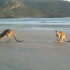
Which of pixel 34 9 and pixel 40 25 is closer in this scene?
pixel 40 25

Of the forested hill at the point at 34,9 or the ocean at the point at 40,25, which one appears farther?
the forested hill at the point at 34,9

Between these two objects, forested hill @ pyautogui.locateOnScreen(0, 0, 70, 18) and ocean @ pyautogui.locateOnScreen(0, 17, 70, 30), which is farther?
forested hill @ pyautogui.locateOnScreen(0, 0, 70, 18)

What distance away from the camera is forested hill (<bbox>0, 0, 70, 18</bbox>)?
102m

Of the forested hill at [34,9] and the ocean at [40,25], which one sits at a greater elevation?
the ocean at [40,25]

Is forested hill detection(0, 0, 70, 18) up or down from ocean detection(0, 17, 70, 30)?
down

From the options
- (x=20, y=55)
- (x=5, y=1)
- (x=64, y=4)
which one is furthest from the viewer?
(x=64, y=4)

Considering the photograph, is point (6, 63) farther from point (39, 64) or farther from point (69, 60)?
point (69, 60)

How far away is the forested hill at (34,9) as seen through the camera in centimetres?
10206

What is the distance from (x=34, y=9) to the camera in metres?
113

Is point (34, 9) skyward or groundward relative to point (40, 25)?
groundward

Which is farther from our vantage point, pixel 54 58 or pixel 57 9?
pixel 57 9

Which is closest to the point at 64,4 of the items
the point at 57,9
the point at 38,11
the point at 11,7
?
the point at 57,9

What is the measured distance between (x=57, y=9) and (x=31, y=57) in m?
114

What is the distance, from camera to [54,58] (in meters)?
7.08
